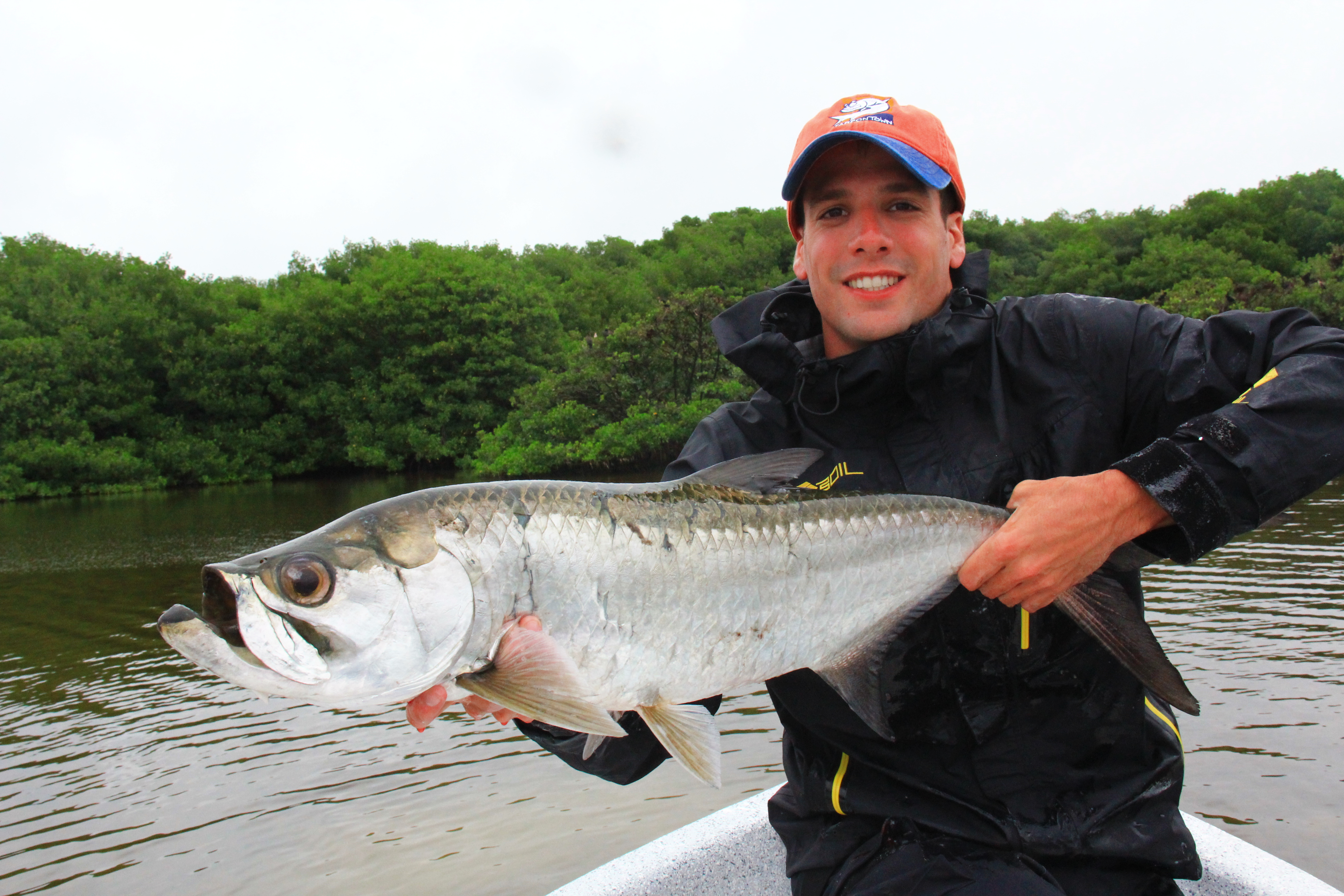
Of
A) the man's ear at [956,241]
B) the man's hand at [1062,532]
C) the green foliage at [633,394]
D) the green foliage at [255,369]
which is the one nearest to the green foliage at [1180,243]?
the green foliage at [255,369]

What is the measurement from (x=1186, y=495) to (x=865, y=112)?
5.38 ft

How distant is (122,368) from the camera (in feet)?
161

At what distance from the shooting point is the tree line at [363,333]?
4481 centimetres

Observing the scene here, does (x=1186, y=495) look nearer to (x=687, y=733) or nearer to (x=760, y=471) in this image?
(x=760, y=471)

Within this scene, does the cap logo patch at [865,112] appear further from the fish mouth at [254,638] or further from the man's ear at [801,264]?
the fish mouth at [254,638]

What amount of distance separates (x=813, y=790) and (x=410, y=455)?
4923cm

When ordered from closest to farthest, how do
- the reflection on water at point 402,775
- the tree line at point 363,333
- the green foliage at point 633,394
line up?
the reflection on water at point 402,775 < the green foliage at point 633,394 < the tree line at point 363,333

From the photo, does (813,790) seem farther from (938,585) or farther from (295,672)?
(295,672)

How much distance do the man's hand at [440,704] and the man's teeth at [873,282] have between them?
166 cm

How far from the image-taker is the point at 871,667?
2.47m

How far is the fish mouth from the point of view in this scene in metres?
1.98

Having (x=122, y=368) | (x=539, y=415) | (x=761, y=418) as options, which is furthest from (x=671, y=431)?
(x=122, y=368)

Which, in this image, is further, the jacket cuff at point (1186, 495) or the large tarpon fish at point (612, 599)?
the jacket cuff at point (1186, 495)

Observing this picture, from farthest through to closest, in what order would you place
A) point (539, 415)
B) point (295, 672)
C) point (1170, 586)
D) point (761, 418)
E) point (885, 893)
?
point (539, 415) → point (1170, 586) → point (761, 418) → point (885, 893) → point (295, 672)
